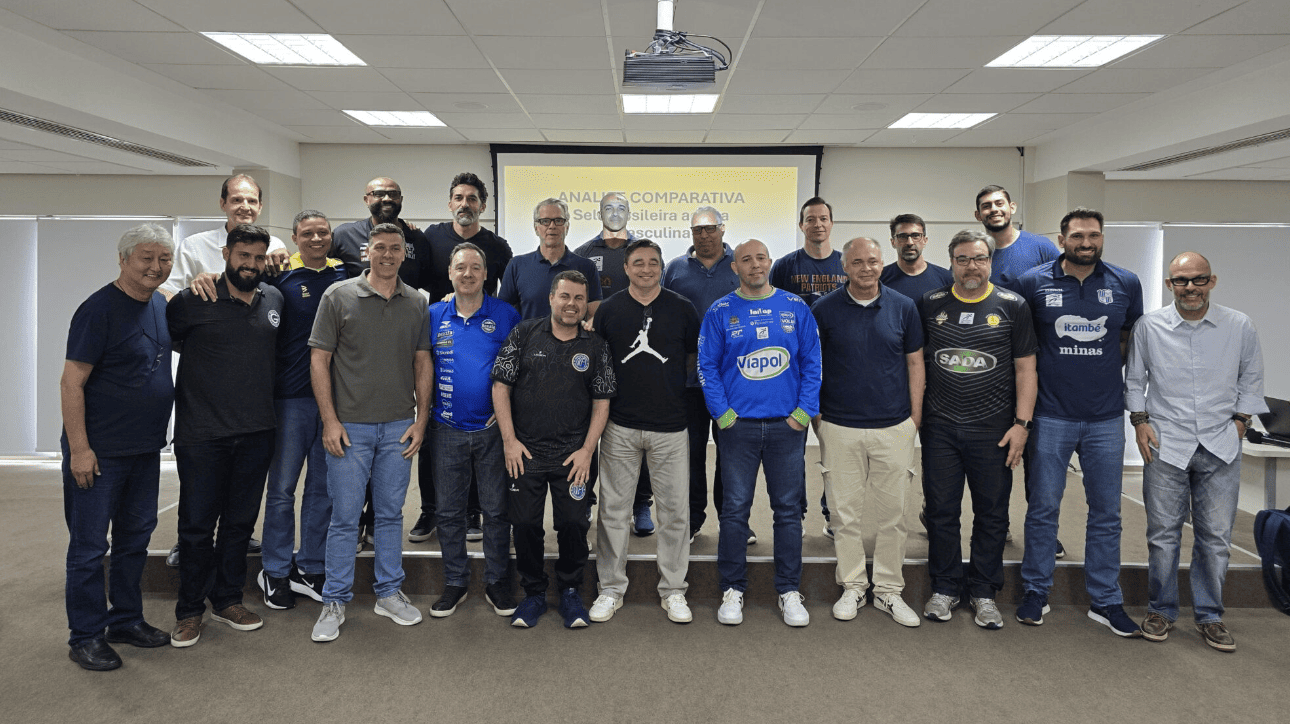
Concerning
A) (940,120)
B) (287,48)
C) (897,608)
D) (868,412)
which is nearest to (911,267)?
(868,412)

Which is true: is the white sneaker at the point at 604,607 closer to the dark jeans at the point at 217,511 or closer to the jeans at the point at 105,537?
the dark jeans at the point at 217,511

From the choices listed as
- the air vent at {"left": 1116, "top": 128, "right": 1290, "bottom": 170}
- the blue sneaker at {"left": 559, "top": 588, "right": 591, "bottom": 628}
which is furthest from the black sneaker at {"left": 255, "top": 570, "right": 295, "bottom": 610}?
the air vent at {"left": 1116, "top": 128, "right": 1290, "bottom": 170}

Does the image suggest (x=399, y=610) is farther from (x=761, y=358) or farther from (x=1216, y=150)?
(x=1216, y=150)

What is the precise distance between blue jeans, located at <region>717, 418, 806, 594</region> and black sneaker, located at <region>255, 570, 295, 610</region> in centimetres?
193

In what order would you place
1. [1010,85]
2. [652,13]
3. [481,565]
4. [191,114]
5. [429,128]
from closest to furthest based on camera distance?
[481,565] → [652,13] → [1010,85] → [191,114] → [429,128]

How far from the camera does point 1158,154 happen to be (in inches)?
239

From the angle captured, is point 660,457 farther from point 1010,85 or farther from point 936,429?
point 1010,85

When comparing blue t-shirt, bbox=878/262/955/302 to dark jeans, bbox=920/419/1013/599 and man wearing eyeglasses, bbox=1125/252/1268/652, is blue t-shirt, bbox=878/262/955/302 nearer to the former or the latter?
dark jeans, bbox=920/419/1013/599

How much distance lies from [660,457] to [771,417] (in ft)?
1.64

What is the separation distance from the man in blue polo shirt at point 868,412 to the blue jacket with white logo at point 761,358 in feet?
0.48

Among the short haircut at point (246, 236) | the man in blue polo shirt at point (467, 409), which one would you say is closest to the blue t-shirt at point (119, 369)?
the short haircut at point (246, 236)

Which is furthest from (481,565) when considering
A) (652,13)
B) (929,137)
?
(929,137)

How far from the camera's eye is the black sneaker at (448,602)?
3146mm

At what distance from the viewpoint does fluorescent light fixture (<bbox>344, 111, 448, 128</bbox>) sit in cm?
616
